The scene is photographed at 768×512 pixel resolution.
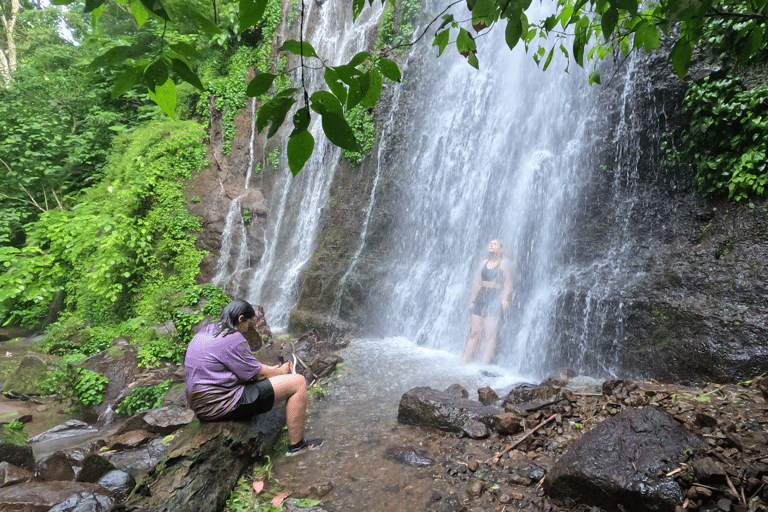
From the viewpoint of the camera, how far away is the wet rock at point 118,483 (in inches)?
124

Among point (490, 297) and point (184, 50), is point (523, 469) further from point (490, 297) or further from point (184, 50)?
point (490, 297)

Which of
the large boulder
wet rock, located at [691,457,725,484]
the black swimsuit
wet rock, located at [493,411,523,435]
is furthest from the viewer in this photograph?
the black swimsuit

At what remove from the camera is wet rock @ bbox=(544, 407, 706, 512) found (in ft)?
7.50

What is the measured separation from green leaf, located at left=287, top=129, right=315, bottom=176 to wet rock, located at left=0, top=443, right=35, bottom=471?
4862mm

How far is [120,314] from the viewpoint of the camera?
9.51 meters

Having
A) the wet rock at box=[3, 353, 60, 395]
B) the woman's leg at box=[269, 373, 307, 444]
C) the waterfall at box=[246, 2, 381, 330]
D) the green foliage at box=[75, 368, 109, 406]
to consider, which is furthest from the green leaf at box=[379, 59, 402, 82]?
the waterfall at box=[246, 2, 381, 330]

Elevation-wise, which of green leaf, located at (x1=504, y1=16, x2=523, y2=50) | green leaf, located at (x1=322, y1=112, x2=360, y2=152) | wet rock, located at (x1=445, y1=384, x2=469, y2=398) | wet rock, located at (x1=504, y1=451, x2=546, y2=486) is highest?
green leaf, located at (x1=504, y1=16, x2=523, y2=50)

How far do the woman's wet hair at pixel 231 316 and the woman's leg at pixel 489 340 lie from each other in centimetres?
418

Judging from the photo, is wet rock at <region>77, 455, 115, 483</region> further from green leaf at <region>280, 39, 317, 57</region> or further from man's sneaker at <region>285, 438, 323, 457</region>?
green leaf at <region>280, 39, 317, 57</region>

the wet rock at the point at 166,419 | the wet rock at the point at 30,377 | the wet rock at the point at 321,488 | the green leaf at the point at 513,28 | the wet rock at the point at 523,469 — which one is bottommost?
the wet rock at the point at 30,377

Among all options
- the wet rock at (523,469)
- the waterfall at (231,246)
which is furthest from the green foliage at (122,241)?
the wet rock at (523,469)

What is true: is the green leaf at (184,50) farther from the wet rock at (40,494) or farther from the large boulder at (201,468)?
the wet rock at (40,494)

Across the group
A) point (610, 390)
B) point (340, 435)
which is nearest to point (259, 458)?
point (340, 435)

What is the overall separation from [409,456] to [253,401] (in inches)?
58.8
